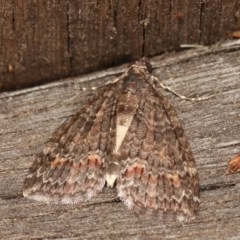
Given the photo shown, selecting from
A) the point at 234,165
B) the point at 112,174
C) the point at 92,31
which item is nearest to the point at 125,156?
the point at 112,174

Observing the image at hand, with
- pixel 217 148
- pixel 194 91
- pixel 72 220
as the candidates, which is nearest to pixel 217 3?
pixel 194 91

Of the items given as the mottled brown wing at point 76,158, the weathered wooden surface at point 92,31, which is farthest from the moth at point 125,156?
the weathered wooden surface at point 92,31

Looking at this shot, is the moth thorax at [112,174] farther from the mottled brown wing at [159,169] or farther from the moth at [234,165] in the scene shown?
the moth at [234,165]

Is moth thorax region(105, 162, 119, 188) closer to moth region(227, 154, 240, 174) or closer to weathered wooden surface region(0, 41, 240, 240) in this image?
weathered wooden surface region(0, 41, 240, 240)

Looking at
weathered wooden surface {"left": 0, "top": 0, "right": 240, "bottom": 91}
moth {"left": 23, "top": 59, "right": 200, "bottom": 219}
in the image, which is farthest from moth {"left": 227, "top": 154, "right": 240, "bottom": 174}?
weathered wooden surface {"left": 0, "top": 0, "right": 240, "bottom": 91}

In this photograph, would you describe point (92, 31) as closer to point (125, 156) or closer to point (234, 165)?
point (125, 156)

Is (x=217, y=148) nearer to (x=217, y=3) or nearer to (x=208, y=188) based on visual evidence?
(x=208, y=188)

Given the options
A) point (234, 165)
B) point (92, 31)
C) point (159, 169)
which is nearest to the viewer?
point (234, 165)

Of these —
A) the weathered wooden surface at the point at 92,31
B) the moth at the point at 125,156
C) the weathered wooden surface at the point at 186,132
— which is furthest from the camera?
the weathered wooden surface at the point at 92,31
